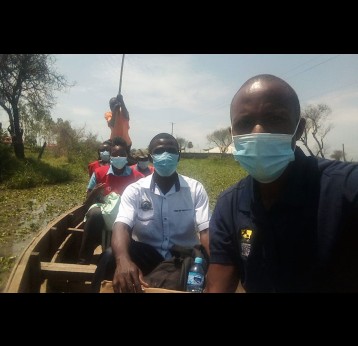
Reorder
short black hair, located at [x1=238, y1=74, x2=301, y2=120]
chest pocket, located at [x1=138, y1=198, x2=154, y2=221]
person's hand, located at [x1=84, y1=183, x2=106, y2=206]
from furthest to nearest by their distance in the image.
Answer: person's hand, located at [x1=84, y1=183, x2=106, y2=206], chest pocket, located at [x1=138, y1=198, x2=154, y2=221], short black hair, located at [x1=238, y1=74, x2=301, y2=120]

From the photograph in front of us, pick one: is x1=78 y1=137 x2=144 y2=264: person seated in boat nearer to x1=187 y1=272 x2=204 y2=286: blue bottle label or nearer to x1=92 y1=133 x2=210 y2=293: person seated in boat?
x1=92 y1=133 x2=210 y2=293: person seated in boat

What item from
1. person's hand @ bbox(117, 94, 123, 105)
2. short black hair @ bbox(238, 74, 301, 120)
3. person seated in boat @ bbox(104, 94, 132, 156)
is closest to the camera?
short black hair @ bbox(238, 74, 301, 120)

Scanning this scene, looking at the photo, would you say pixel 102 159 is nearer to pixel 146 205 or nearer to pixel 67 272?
pixel 146 205

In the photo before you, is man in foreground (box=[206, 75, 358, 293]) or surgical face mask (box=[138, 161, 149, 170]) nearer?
man in foreground (box=[206, 75, 358, 293])

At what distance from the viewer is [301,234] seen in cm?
141

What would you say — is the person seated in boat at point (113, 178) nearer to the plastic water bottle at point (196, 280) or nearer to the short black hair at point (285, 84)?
the plastic water bottle at point (196, 280)

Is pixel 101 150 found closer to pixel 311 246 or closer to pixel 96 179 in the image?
pixel 96 179

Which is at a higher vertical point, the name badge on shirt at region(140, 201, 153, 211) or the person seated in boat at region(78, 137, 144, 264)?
the person seated in boat at region(78, 137, 144, 264)

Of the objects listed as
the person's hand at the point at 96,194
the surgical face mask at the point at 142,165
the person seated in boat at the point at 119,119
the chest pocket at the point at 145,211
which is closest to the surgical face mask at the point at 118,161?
the person's hand at the point at 96,194

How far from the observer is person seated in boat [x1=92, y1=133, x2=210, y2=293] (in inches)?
106

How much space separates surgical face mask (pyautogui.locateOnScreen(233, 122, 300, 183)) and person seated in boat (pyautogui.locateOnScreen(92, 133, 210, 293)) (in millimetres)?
1291

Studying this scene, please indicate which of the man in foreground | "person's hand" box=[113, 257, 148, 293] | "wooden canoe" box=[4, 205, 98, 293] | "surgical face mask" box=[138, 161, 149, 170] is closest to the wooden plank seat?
"wooden canoe" box=[4, 205, 98, 293]

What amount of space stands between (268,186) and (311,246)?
14.8 inches

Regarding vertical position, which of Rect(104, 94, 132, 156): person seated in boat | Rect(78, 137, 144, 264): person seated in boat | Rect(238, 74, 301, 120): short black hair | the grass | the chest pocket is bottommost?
the grass
